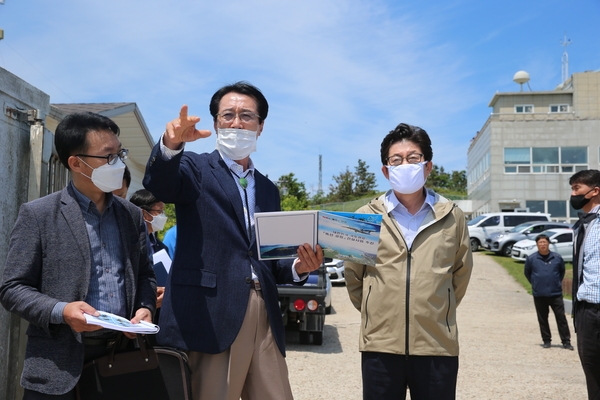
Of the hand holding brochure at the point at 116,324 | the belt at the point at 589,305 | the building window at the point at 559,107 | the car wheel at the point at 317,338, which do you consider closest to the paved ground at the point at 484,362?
the car wheel at the point at 317,338

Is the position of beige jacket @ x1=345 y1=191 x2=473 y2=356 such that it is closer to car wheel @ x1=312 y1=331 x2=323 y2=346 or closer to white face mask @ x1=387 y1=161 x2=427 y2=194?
white face mask @ x1=387 y1=161 x2=427 y2=194

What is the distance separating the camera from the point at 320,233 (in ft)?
9.79

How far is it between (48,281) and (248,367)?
41.8 inches

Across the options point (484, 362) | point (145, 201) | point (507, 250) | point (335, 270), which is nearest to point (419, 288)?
point (145, 201)

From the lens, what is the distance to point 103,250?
275 centimetres

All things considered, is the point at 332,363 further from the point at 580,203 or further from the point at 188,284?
the point at 188,284

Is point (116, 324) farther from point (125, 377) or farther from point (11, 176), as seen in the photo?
point (11, 176)

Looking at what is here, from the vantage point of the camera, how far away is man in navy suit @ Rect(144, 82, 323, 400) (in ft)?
9.37

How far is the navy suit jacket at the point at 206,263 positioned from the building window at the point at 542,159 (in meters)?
39.3

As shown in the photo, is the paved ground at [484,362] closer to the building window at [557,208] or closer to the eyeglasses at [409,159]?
the eyeglasses at [409,159]

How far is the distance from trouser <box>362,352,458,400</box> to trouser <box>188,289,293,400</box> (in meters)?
0.61

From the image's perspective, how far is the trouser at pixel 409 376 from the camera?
11.0 feet

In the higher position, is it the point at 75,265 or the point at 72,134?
the point at 72,134

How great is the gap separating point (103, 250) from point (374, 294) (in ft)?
5.23
